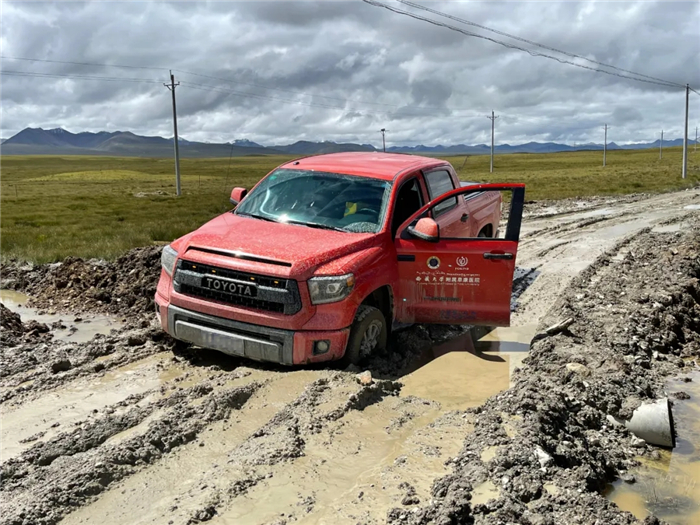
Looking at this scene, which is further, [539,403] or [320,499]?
[539,403]

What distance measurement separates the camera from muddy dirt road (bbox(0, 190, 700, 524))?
3.65 meters

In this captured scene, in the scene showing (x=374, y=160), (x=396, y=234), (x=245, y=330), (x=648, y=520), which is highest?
(x=374, y=160)

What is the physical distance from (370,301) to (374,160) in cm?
206

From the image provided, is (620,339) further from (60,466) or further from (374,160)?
(60,466)

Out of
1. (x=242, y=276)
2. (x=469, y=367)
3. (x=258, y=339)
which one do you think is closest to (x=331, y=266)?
(x=242, y=276)

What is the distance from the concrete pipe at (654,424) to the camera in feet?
15.9

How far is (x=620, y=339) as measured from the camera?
6.97 metres

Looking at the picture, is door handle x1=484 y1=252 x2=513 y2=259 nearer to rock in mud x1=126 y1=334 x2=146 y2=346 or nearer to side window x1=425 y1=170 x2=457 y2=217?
side window x1=425 y1=170 x2=457 y2=217

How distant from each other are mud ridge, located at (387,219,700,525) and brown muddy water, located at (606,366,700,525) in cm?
12

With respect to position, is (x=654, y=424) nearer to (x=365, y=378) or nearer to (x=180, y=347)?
(x=365, y=378)

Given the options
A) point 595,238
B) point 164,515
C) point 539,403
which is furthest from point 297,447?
point 595,238

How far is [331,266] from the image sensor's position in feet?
18.6

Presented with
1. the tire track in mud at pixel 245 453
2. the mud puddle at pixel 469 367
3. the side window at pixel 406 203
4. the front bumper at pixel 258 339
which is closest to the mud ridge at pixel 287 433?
the tire track in mud at pixel 245 453

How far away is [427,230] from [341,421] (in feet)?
7.25
